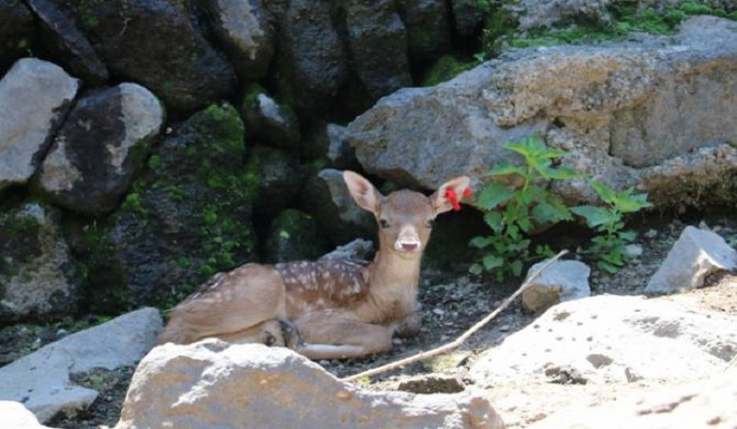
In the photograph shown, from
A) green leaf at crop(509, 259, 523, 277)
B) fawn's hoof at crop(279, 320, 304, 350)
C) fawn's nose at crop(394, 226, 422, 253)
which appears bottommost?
fawn's hoof at crop(279, 320, 304, 350)

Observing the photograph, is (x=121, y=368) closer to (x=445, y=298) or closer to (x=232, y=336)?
(x=232, y=336)

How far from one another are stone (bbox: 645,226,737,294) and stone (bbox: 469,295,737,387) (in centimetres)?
81

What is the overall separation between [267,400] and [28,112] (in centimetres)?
499

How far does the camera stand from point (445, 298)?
9.28 meters

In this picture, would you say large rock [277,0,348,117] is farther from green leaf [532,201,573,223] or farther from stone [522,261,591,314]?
stone [522,261,591,314]

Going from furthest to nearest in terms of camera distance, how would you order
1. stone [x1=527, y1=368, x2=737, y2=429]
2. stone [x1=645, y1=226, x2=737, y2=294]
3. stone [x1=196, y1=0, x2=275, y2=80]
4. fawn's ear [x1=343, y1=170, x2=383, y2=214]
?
stone [x1=196, y1=0, x2=275, y2=80] < fawn's ear [x1=343, y1=170, x2=383, y2=214] < stone [x1=645, y1=226, x2=737, y2=294] < stone [x1=527, y1=368, x2=737, y2=429]

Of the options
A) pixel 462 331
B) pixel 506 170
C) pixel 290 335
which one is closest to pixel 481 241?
pixel 506 170

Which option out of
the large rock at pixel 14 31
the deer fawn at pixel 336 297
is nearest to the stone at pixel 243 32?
the large rock at pixel 14 31

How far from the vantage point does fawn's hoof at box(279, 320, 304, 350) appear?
28.9ft

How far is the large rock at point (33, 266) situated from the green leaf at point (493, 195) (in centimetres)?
283

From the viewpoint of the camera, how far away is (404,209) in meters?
8.92

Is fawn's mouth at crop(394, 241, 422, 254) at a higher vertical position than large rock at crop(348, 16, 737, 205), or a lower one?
lower

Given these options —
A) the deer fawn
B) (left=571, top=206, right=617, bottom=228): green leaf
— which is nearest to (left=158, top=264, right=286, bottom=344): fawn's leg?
the deer fawn

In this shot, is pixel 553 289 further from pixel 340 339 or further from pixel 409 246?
pixel 340 339
